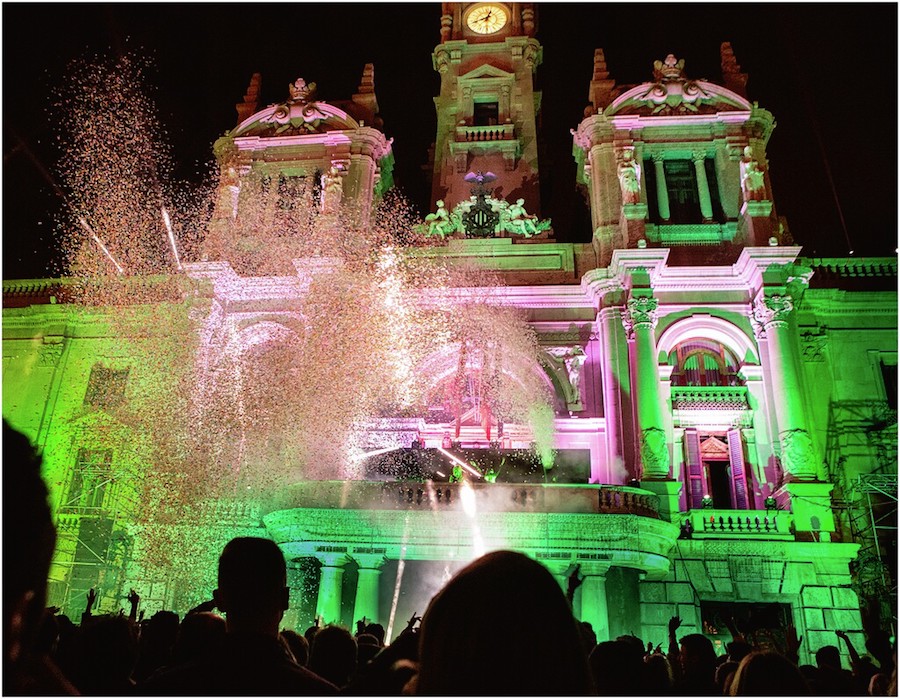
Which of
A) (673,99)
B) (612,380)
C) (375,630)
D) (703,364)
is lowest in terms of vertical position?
(375,630)

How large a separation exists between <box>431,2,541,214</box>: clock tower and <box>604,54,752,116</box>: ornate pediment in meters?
5.54

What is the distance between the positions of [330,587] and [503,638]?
20.0m

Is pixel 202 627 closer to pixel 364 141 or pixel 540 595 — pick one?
pixel 540 595

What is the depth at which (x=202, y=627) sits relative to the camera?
4.86m

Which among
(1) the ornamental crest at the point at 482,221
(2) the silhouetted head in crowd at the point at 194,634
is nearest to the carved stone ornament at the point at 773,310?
(1) the ornamental crest at the point at 482,221

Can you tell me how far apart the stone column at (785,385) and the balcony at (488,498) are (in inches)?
216

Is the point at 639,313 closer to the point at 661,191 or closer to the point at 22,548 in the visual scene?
the point at 661,191

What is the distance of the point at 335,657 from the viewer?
211 inches

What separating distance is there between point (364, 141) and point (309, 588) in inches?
789

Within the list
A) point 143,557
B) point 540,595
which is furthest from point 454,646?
point 143,557

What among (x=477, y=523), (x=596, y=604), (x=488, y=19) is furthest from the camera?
(x=488, y=19)

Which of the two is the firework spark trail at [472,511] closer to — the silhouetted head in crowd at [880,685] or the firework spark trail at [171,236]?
the silhouetted head in crowd at [880,685]

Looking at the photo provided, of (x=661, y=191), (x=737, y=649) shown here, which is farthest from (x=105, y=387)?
(x=737, y=649)

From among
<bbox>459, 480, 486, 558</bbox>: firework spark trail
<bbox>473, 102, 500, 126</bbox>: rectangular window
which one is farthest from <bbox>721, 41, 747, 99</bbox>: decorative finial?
<bbox>459, 480, 486, 558</bbox>: firework spark trail
